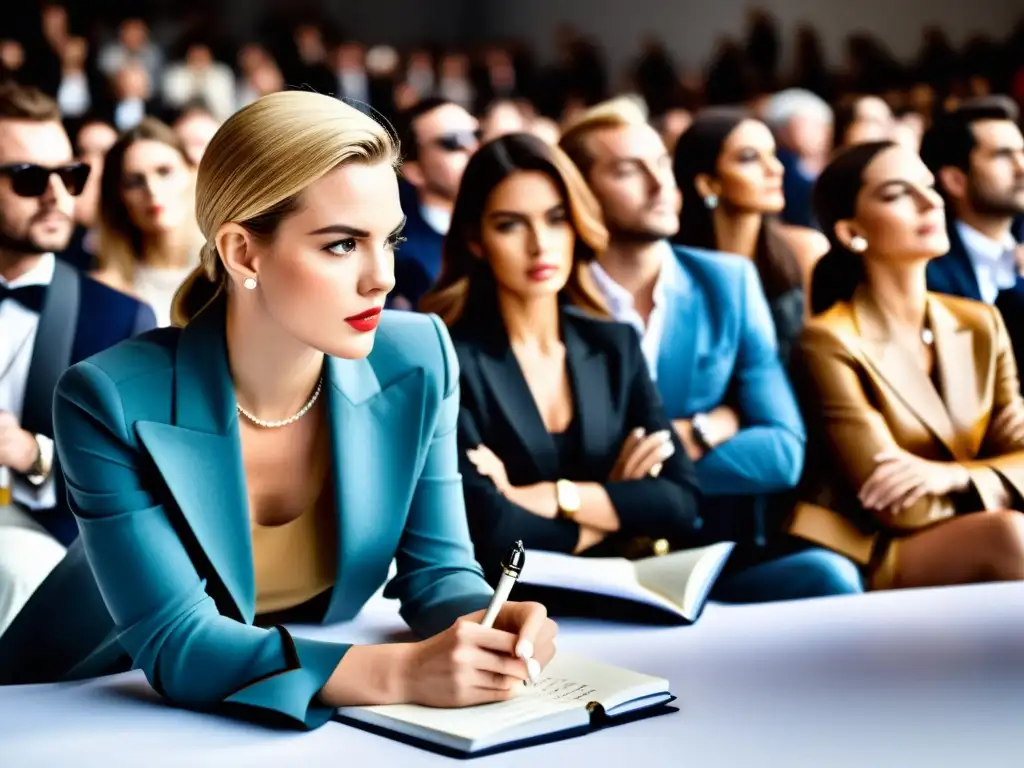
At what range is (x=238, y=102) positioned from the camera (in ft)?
30.2

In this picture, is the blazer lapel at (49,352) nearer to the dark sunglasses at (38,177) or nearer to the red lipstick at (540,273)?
the dark sunglasses at (38,177)

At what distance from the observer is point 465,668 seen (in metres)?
1.60

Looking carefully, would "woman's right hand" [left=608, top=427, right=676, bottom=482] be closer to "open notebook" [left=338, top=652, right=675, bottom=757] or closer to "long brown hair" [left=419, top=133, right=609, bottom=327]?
"long brown hair" [left=419, top=133, right=609, bottom=327]

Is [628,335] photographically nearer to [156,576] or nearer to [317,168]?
[317,168]

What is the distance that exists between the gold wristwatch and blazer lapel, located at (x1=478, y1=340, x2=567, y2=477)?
0.12 ft

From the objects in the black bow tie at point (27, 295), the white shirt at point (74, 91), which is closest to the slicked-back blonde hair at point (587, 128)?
the black bow tie at point (27, 295)

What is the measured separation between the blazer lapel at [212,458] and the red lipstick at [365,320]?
0.21 metres

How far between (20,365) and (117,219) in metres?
0.67

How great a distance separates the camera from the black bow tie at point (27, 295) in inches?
99.6

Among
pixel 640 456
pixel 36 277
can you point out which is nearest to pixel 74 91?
pixel 36 277

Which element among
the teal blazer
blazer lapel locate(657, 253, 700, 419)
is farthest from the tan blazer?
the teal blazer

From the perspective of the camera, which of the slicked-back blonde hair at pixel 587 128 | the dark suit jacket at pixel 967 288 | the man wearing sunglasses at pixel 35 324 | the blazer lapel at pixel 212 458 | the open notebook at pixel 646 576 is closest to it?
the blazer lapel at pixel 212 458

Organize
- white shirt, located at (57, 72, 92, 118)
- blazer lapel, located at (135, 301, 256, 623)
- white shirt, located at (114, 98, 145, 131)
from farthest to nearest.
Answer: white shirt, located at (57, 72, 92, 118)
white shirt, located at (114, 98, 145, 131)
blazer lapel, located at (135, 301, 256, 623)

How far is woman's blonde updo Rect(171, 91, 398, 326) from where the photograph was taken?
5.66ft
